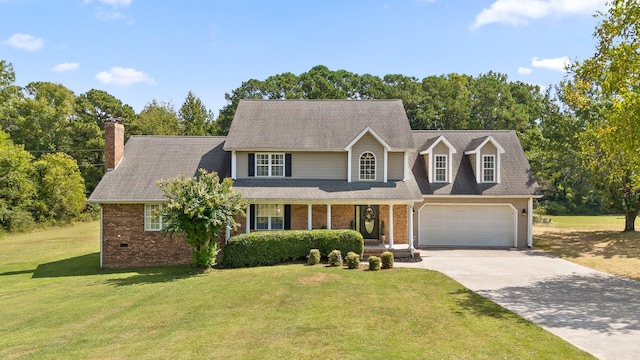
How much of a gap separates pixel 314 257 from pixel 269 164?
22.4 ft

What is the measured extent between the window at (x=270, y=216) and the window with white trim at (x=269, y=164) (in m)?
2.11

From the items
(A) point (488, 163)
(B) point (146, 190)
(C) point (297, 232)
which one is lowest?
(C) point (297, 232)

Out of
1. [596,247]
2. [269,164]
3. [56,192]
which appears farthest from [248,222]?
[56,192]

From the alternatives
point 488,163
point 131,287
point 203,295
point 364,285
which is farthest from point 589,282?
point 131,287

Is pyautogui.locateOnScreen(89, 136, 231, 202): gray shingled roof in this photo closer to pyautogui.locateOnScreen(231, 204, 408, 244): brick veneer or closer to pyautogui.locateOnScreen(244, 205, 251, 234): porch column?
pyautogui.locateOnScreen(244, 205, 251, 234): porch column

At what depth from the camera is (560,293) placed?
13.7 meters

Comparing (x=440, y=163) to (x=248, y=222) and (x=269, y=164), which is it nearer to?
(x=269, y=164)

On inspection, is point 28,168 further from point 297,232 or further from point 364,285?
point 364,285

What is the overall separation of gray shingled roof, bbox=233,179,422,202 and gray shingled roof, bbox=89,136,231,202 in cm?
255

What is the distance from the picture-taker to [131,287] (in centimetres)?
1551

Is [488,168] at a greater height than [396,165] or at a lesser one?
lesser

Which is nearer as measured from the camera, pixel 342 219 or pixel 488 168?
pixel 342 219

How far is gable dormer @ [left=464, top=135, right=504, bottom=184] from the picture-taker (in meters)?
24.5

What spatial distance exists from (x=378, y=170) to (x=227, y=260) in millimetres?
9542
